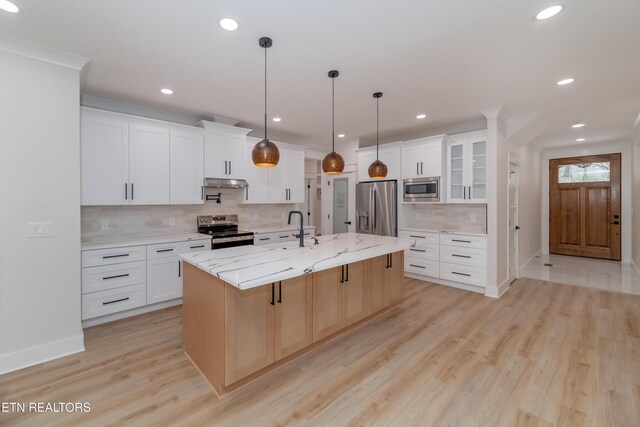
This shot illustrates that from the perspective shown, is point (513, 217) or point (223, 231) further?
point (513, 217)

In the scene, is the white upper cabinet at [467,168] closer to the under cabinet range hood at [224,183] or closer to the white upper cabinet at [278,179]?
the white upper cabinet at [278,179]

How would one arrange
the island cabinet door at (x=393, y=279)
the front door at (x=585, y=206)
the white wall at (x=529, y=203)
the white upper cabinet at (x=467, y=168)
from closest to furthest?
the island cabinet door at (x=393, y=279) < the white upper cabinet at (x=467, y=168) < the white wall at (x=529, y=203) < the front door at (x=585, y=206)

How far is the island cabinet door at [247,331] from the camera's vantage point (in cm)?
206

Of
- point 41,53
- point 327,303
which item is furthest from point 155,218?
point 327,303

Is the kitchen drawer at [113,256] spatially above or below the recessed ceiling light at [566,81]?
below

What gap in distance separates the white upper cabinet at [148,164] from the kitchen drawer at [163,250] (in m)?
0.61

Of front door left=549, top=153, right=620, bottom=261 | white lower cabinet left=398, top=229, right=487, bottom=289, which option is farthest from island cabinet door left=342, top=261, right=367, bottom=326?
front door left=549, top=153, right=620, bottom=261

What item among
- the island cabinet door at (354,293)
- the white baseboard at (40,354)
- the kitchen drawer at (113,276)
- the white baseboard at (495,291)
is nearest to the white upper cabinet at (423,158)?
the white baseboard at (495,291)

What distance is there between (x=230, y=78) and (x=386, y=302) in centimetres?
311

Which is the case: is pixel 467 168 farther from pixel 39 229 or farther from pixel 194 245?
pixel 39 229

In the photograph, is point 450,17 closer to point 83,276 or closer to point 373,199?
point 373,199

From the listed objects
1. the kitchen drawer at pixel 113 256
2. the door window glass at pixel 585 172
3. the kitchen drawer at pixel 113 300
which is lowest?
the kitchen drawer at pixel 113 300

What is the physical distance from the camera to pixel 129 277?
3420 mm

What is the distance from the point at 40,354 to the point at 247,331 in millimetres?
1978
